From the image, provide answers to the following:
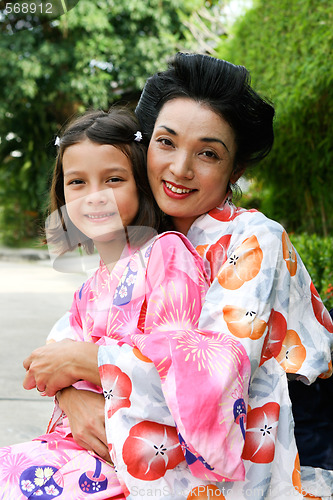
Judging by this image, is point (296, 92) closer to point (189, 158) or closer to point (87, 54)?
point (189, 158)

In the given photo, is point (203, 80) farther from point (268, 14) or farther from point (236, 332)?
point (268, 14)

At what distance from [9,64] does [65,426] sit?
1188 centimetres

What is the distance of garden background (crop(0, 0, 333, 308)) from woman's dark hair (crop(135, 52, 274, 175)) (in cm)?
59

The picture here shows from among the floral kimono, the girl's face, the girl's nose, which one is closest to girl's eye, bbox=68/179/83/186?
the girl's face

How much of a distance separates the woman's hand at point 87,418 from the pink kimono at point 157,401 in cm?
2

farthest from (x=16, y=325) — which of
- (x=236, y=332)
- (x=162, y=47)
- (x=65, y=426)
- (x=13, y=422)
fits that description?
(x=162, y=47)

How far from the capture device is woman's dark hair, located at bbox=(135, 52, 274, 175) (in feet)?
4.92

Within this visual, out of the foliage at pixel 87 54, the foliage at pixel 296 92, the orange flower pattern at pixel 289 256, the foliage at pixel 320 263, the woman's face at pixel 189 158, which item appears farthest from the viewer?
the foliage at pixel 87 54

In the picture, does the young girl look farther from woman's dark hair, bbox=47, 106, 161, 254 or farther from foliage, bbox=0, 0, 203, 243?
foliage, bbox=0, 0, 203, 243

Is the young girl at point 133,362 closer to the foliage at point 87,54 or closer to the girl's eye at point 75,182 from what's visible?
the girl's eye at point 75,182

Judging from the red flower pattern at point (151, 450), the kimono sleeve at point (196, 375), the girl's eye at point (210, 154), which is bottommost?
the red flower pattern at point (151, 450)

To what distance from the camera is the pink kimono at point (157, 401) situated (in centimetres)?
113

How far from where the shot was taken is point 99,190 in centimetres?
142

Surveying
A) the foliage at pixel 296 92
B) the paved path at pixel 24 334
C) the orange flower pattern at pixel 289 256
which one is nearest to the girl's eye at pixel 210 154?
the orange flower pattern at pixel 289 256
